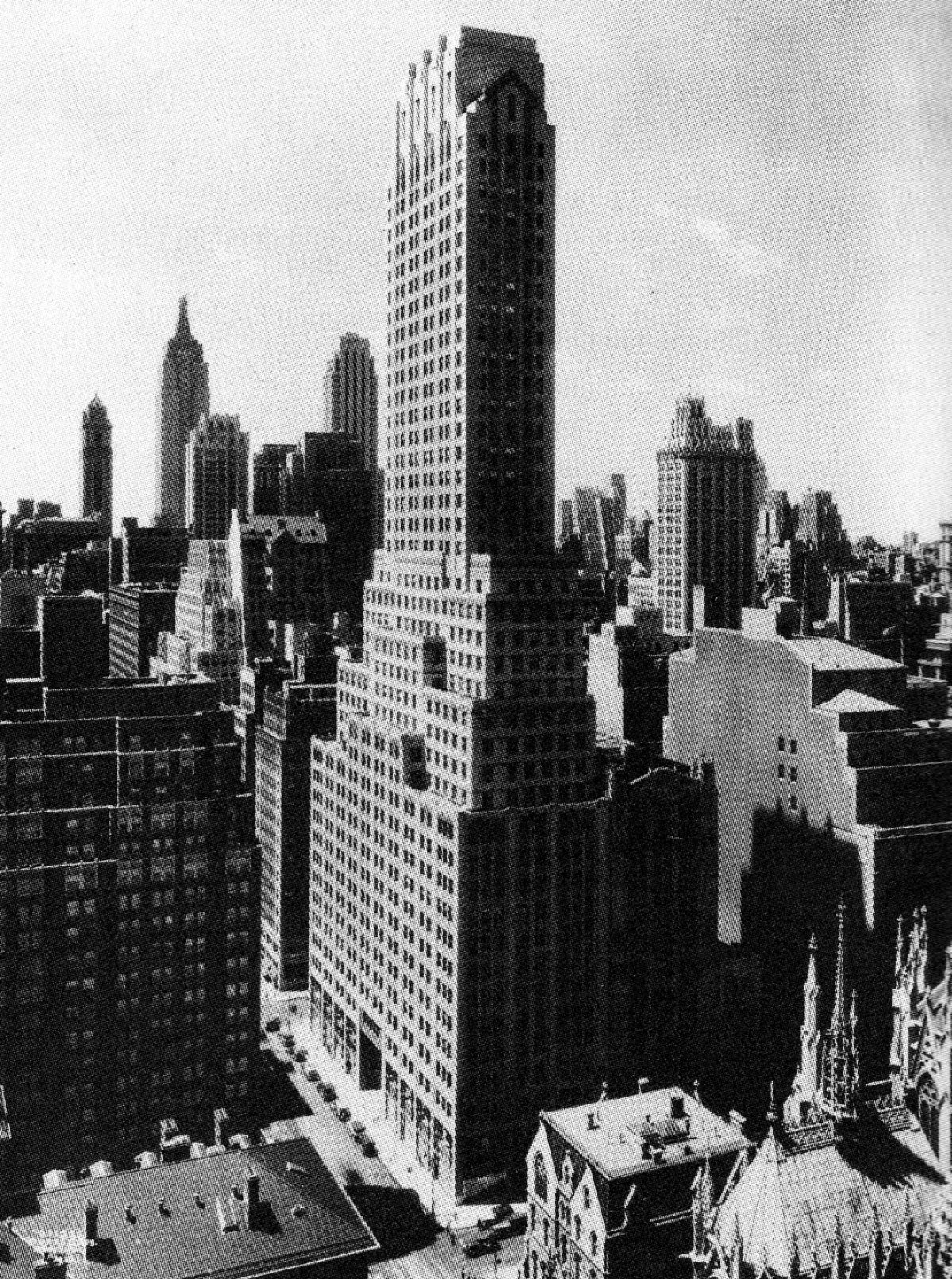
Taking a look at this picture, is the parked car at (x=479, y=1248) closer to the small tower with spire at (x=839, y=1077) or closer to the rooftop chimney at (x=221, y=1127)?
the rooftop chimney at (x=221, y=1127)

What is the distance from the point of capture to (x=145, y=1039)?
394 feet

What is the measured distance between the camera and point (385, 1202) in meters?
108

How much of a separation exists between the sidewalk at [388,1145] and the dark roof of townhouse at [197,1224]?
17.0 metres

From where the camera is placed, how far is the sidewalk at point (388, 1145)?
10556 cm

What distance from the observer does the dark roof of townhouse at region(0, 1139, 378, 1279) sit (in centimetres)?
8075

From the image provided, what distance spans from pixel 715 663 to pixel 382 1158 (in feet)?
217

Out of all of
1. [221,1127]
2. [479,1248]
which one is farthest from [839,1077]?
[221,1127]

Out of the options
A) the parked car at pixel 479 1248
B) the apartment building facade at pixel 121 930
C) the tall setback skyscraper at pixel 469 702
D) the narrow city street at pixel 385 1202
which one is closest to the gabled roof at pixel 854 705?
the tall setback skyscraper at pixel 469 702

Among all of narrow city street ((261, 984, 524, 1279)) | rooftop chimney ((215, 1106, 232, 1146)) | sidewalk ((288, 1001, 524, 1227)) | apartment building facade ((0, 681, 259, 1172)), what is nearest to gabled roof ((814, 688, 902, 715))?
sidewalk ((288, 1001, 524, 1227))

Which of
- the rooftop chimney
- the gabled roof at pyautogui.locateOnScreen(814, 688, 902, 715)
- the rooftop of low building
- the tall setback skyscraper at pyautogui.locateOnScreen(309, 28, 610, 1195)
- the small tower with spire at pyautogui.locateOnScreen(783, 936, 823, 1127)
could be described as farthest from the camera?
the gabled roof at pyautogui.locateOnScreen(814, 688, 902, 715)

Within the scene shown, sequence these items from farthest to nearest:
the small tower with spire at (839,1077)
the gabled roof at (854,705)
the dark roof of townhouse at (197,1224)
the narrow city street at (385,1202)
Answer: the gabled roof at (854,705) → the narrow city street at (385,1202) → the dark roof of townhouse at (197,1224) → the small tower with spire at (839,1077)

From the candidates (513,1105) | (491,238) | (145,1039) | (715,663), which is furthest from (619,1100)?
(491,238)

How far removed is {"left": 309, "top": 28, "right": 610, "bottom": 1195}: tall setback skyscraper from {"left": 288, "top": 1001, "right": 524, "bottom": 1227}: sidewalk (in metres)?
1.22

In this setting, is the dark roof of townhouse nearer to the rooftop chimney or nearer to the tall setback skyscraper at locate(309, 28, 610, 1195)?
the tall setback skyscraper at locate(309, 28, 610, 1195)
